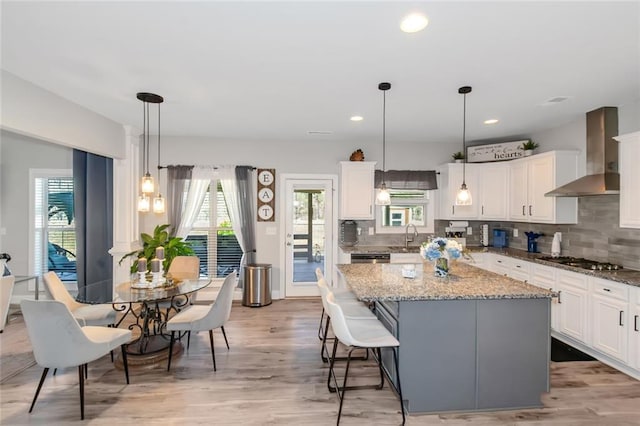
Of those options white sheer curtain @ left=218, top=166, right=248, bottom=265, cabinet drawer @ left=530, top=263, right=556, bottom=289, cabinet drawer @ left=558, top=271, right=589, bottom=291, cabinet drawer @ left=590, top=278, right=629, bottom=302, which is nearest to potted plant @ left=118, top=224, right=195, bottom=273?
white sheer curtain @ left=218, top=166, right=248, bottom=265

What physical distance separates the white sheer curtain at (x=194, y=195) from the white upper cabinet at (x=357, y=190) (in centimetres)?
208

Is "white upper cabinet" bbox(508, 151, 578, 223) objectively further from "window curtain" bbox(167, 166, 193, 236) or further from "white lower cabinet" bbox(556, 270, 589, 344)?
"window curtain" bbox(167, 166, 193, 236)

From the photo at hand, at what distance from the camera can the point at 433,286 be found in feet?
8.95

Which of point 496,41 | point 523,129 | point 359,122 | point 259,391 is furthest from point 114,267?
point 523,129

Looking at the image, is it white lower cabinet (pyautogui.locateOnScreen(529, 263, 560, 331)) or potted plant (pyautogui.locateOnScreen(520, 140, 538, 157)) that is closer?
white lower cabinet (pyautogui.locateOnScreen(529, 263, 560, 331))

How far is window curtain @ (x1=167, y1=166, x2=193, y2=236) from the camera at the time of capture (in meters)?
5.24

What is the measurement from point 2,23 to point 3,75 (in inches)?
36.4

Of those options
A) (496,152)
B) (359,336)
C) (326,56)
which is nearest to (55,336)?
(359,336)

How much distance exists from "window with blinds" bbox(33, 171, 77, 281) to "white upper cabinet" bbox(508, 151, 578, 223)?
22.8ft

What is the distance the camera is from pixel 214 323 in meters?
3.21

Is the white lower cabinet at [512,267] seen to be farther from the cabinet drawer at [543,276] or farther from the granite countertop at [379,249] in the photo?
the granite countertop at [379,249]

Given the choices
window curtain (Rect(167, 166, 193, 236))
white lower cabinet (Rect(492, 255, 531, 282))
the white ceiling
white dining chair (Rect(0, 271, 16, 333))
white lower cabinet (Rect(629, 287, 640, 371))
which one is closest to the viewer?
the white ceiling

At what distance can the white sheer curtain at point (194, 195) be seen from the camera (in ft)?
17.4

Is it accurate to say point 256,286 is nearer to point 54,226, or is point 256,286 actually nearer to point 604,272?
point 54,226
